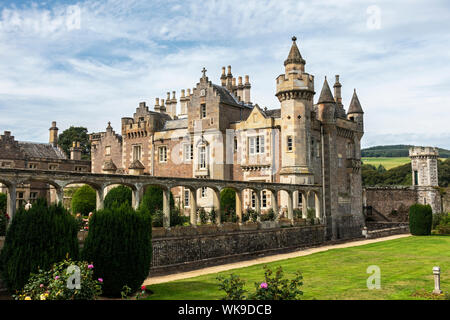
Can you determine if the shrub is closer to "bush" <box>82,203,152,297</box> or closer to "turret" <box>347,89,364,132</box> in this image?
"bush" <box>82,203,152,297</box>

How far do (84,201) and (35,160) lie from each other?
15.0 metres

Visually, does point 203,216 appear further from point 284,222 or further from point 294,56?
point 294,56

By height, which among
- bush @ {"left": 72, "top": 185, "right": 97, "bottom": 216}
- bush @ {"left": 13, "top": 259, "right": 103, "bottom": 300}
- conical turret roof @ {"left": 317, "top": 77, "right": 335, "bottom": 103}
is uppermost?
conical turret roof @ {"left": 317, "top": 77, "right": 335, "bottom": 103}

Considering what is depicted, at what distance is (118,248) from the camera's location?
44.8 feet

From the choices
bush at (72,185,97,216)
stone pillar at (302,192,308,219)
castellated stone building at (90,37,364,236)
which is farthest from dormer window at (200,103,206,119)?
stone pillar at (302,192,308,219)

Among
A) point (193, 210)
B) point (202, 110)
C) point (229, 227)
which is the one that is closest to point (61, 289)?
point (193, 210)

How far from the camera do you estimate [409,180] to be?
78.8 metres

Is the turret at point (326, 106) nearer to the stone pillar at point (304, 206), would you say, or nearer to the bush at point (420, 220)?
the stone pillar at point (304, 206)

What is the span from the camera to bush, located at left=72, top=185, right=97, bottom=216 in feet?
114

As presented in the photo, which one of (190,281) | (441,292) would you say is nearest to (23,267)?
(190,281)

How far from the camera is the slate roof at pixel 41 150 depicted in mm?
47531

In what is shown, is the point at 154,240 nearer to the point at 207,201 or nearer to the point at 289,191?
the point at 289,191

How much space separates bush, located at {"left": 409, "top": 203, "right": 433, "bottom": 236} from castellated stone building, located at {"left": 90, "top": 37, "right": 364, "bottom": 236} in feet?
15.9

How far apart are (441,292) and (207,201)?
24817 mm
